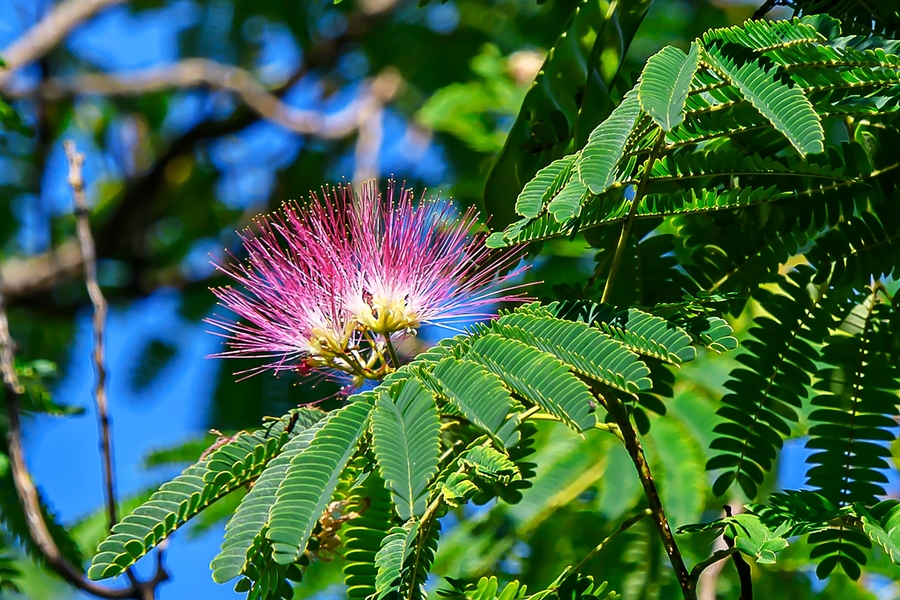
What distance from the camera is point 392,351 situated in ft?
5.31

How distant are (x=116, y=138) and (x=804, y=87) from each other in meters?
6.10

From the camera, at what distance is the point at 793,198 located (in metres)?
1.76

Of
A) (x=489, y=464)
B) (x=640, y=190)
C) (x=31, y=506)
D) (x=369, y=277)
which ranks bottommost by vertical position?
(x=31, y=506)

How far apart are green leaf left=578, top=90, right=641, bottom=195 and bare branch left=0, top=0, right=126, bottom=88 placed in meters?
5.18

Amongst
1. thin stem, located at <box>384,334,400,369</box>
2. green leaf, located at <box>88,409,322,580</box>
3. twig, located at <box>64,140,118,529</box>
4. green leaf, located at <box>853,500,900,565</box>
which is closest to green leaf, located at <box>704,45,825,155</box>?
green leaf, located at <box>853,500,900,565</box>

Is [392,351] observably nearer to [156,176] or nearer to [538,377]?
[538,377]

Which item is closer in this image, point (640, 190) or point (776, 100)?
point (776, 100)

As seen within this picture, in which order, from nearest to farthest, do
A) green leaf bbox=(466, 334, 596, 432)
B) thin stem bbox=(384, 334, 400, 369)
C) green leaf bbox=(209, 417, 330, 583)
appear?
green leaf bbox=(466, 334, 596, 432)
green leaf bbox=(209, 417, 330, 583)
thin stem bbox=(384, 334, 400, 369)

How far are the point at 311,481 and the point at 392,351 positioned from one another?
1.25ft

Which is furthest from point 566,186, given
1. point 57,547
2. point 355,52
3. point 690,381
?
point 355,52

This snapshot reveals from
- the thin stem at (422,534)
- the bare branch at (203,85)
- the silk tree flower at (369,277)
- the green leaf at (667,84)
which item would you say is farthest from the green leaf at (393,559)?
the bare branch at (203,85)

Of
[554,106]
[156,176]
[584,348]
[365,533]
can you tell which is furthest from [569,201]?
[156,176]

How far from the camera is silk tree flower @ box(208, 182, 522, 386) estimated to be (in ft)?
5.50

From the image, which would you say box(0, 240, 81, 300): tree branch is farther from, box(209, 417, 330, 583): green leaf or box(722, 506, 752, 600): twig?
box(722, 506, 752, 600): twig
